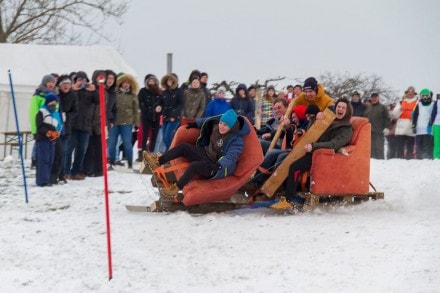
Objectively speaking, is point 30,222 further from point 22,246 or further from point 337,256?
point 337,256

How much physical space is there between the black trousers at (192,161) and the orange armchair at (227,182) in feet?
0.27

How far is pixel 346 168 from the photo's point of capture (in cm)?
834

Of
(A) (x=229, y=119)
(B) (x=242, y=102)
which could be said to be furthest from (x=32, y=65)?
(A) (x=229, y=119)

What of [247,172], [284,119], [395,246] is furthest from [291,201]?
[395,246]

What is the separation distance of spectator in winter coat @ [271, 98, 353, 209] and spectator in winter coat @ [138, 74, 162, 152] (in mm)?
5163

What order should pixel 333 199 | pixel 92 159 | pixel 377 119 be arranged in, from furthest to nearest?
pixel 377 119
pixel 92 159
pixel 333 199

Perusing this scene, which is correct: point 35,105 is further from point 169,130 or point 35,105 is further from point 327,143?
point 327,143

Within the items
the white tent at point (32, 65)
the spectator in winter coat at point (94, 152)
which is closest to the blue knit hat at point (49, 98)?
the spectator in winter coat at point (94, 152)

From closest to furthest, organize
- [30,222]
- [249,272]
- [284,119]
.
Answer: [249,272], [30,222], [284,119]

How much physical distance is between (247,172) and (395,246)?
234cm

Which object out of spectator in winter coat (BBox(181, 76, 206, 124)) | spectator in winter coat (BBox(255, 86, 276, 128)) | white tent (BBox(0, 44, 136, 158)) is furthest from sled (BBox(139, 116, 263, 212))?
white tent (BBox(0, 44, 136, 158))

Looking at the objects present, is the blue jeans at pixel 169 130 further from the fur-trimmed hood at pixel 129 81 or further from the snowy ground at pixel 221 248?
the snowy ground at pixel 221 248

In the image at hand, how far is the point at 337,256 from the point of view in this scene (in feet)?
19.7

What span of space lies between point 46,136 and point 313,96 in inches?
154
